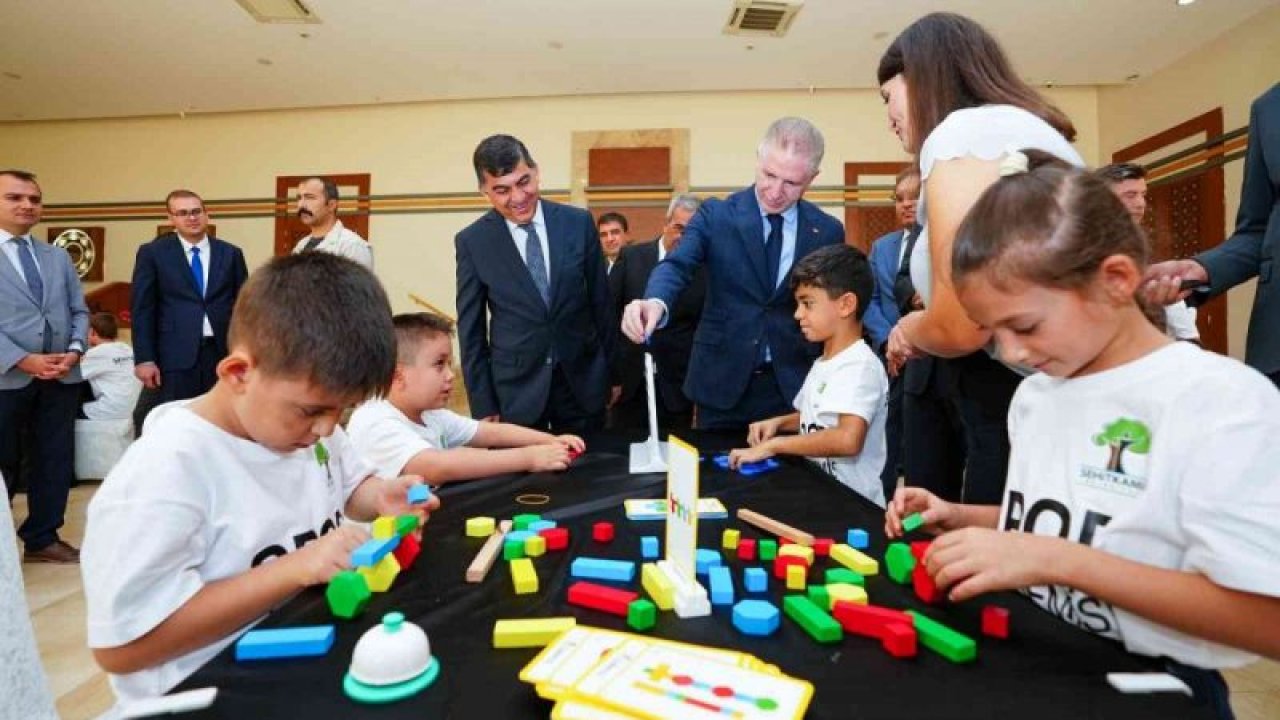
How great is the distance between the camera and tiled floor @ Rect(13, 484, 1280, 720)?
6.11 feet

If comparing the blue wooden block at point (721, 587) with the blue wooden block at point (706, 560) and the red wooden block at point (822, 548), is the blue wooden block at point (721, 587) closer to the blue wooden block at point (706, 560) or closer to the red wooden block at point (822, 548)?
the blue wooden block at point (706, 560)

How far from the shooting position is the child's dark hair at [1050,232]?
2.92 ft

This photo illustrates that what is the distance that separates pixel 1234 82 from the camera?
5543 mm

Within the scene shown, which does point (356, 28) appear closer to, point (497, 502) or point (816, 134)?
point (816, 134)

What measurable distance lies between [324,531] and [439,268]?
22.5 ft

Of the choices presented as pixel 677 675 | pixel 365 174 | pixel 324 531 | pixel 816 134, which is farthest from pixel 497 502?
pixel 365 174

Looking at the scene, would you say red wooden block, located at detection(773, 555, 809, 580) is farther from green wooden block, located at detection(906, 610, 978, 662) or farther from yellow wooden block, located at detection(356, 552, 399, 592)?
yellow wooden block, located at detection(356, 552, 399, 592)

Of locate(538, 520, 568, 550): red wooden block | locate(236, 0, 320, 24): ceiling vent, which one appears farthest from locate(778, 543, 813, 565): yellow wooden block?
locate(236, 0, 320, 24): ceiling vent

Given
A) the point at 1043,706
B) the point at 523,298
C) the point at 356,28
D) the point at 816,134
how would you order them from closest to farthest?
the point at 1043,706 → the point at 816,134 → the point at 523,298 → the point at 356,28

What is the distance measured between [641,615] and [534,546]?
0.32 meters

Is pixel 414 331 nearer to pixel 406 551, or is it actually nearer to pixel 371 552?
pixel 406 551

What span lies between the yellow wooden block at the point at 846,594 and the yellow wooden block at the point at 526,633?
0.33 metres

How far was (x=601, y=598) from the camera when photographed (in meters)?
0.86

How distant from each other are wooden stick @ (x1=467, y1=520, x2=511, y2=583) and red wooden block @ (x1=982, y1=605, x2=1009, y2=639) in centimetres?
64
